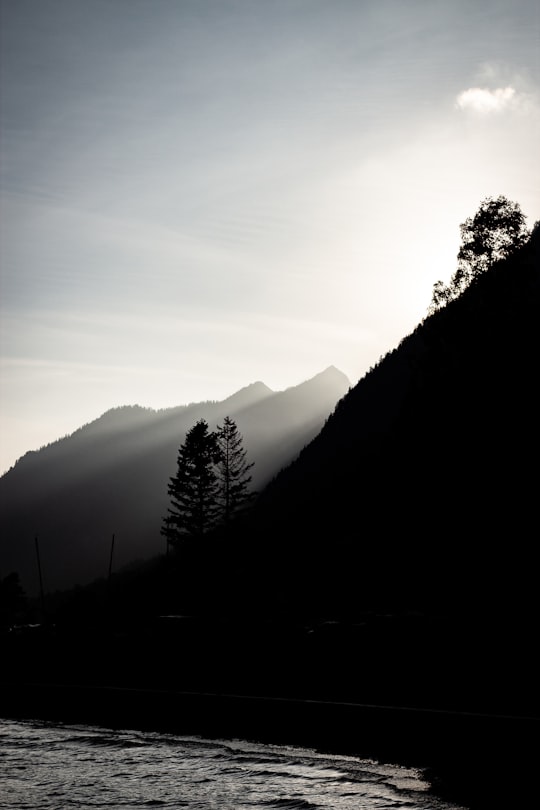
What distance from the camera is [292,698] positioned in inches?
589

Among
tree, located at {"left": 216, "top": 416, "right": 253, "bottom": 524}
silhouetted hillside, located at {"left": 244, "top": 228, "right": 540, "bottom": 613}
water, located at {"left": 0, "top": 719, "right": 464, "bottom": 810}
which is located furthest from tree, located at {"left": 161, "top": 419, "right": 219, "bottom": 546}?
water, located at {"left": 0, "top": 719, "right": 464, "bottom": 810}

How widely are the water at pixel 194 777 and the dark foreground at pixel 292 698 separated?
1.71 ft

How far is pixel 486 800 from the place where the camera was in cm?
710

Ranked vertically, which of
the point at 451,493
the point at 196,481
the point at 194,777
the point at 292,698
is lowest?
the point at 292,698

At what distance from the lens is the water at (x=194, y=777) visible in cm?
766

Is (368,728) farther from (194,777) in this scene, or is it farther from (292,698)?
(292,698)

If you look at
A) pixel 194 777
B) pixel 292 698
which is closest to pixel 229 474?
pixel 292 698

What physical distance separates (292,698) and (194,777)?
249 inches

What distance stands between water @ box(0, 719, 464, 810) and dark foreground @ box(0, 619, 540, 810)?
521 millimetres

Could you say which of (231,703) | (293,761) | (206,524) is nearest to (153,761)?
(293,761)

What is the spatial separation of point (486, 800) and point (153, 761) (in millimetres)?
4710

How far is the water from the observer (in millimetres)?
7664

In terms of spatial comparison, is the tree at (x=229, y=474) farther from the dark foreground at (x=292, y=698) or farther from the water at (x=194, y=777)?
the water at (x=194, y=777)

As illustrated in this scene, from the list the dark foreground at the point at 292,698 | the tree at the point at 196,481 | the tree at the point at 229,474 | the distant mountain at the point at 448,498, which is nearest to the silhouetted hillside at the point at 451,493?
the distant mountain at the point at 448,498
